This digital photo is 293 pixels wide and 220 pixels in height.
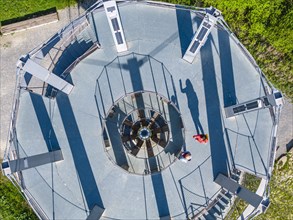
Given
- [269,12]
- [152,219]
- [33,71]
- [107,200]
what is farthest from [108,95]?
[269,12]

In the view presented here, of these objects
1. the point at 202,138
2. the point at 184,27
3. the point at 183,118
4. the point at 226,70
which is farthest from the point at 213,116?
the point at 184,27

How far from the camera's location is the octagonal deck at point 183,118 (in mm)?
28219

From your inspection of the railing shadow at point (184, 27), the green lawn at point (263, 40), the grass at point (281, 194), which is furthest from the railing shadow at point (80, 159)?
the grass at point (281, 194)

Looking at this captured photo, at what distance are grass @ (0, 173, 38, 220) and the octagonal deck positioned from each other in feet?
19.8

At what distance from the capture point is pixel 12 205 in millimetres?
33344

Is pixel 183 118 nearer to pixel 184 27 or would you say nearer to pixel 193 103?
pixel 193 103

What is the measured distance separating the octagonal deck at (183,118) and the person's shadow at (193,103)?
81 millimetres

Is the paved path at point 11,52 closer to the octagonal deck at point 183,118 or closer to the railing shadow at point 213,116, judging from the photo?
the octagonal deck at point 183,118

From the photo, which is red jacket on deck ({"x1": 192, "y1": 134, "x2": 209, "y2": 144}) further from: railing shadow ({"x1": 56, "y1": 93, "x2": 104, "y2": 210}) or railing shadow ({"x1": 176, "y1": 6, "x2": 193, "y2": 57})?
railing shadow ({"x1": 56, "y1": 93, "x2": 104, "y2": 210})

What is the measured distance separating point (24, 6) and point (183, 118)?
1890cm

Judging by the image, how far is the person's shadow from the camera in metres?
28.5

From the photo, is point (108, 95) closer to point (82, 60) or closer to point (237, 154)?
point (82, 60)

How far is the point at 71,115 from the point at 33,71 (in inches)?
182

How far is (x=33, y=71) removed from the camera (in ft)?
87.0
